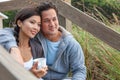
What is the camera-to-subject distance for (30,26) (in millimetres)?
2713

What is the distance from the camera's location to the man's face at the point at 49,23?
9.03 ft

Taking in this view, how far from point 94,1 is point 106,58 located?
766 cm

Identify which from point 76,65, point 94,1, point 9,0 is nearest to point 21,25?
point 76,65

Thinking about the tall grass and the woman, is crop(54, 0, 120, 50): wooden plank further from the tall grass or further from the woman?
the woman

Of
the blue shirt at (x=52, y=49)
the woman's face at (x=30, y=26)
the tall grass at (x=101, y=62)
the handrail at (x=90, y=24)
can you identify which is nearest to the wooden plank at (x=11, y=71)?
the woman's face at (x=30, y=26)

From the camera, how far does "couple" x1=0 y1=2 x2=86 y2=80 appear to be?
273cm

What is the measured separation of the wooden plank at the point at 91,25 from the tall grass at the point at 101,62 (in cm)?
51

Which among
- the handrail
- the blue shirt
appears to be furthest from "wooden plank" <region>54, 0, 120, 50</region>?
the blue shirt

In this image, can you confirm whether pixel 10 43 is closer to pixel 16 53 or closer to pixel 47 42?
pixel 16 53

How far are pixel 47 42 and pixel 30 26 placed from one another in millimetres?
221

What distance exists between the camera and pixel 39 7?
2.81m

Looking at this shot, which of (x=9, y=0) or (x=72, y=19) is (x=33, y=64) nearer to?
(x=72, y=19)

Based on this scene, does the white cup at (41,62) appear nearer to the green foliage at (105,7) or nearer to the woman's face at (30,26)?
the woman's face at (30,26)

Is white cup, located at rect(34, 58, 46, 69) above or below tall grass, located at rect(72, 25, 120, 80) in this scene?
above
